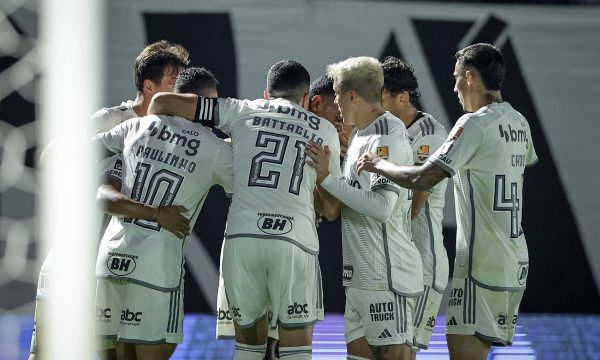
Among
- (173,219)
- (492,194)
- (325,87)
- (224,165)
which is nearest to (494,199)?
(492,194)

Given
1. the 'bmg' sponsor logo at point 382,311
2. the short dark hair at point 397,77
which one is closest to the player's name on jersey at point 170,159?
the 'bmg' sponsor logo at point 382,311

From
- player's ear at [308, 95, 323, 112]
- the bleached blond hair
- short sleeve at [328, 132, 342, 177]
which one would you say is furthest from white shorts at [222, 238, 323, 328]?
player's ear at [308, 95, 323, 112]

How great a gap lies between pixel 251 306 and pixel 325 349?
285cm

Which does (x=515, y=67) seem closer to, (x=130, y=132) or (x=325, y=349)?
(x=325, y=349)

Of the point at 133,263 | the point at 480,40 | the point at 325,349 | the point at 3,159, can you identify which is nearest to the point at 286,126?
the point at 133,263

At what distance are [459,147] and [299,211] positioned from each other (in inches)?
37.8

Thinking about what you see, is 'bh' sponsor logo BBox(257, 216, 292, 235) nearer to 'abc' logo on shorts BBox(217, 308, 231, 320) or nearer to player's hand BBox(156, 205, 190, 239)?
player's hand BBox(156, 205, 190, 239)

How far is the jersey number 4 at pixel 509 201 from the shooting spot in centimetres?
546

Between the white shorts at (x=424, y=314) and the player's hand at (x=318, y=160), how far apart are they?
110cm

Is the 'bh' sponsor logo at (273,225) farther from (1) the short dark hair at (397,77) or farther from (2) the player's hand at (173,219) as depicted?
(1) the short dark hair at (397,77)

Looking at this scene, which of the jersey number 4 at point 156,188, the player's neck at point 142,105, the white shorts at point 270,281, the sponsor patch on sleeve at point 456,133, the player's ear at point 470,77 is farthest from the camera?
the player's neck at point 142,105

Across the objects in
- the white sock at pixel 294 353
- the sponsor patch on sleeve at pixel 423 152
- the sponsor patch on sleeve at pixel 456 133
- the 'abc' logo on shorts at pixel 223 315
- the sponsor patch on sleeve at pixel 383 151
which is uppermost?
the sponsor patch on sleeve at pixel 423 152

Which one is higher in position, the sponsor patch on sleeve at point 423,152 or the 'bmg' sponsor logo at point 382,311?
the sponsor patch on sleeve at point 423,152

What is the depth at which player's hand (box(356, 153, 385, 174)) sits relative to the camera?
16.9 feet
